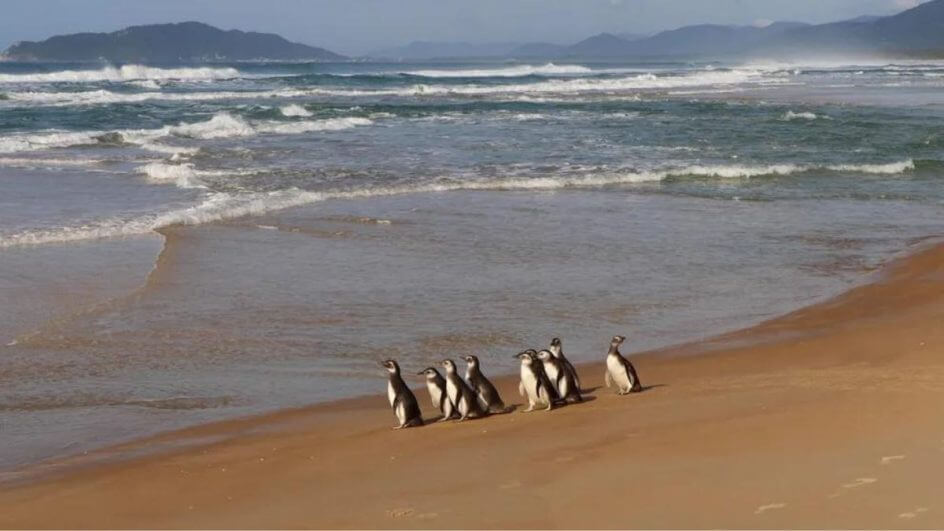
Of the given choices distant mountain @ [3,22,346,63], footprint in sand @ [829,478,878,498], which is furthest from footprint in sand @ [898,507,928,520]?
distant mountain @ [3,22,346,63]

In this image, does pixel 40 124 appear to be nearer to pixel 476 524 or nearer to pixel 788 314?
pixel 788 314

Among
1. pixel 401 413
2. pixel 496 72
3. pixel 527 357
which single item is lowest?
pixel 401 413

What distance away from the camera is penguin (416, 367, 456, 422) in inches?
308

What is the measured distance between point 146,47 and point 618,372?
18350 centimetres

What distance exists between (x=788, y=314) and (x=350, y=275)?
415 centimetres

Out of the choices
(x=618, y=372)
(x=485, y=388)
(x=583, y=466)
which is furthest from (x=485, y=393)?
(x=583, y=466)

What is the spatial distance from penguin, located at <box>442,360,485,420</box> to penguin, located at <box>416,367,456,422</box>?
0.05 m

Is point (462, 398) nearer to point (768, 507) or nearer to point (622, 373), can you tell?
point (622, 373)

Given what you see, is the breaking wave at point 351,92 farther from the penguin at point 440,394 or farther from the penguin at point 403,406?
the penguin at point 403,406

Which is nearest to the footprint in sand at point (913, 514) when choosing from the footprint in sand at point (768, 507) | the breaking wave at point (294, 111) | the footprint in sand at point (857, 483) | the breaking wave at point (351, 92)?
the footprint in sand at point (857, 483)

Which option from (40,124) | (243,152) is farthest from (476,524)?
(40,124)

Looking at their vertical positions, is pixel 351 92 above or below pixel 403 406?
above

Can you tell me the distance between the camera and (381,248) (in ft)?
45.4

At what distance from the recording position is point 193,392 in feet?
27.7
